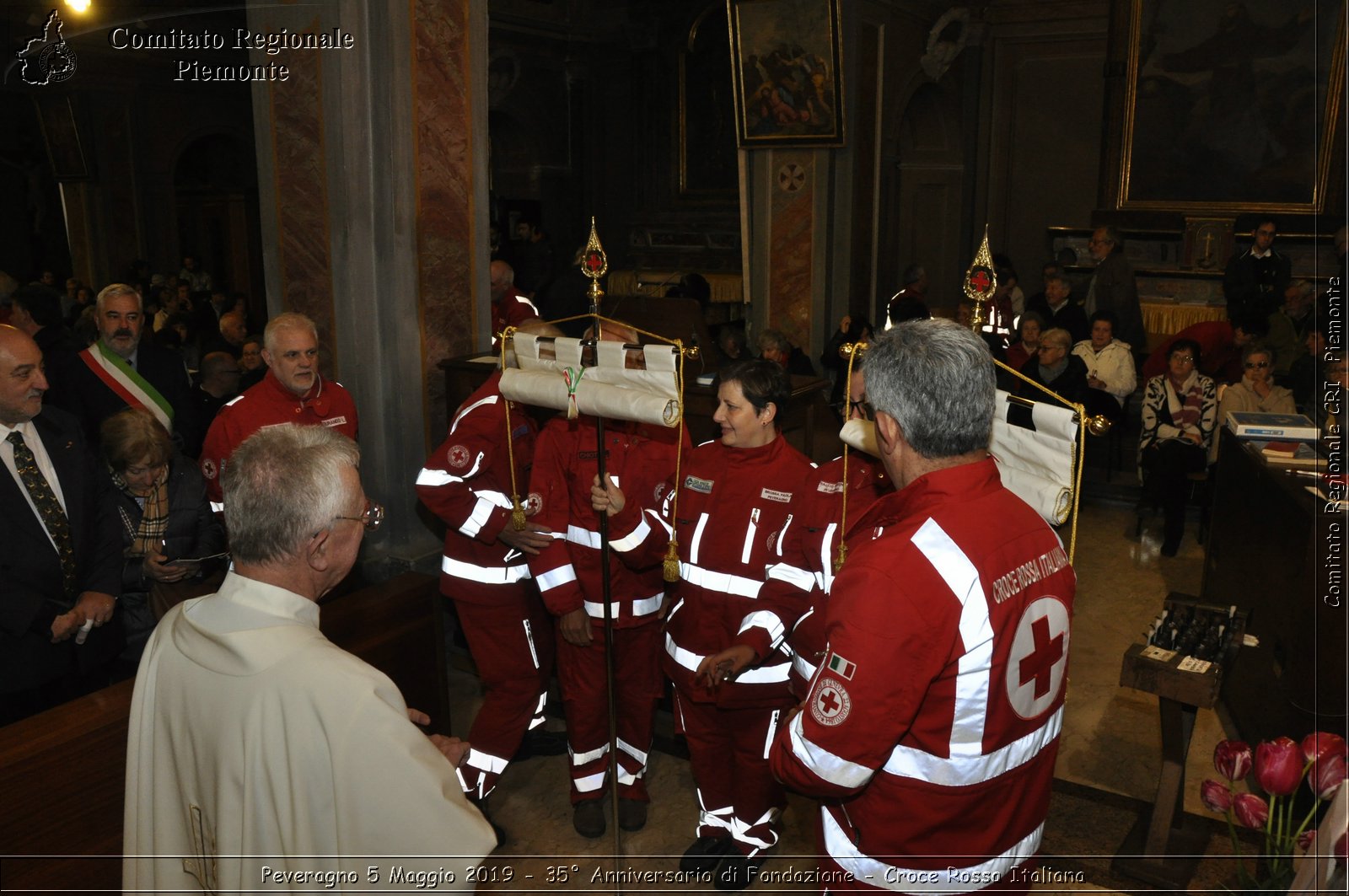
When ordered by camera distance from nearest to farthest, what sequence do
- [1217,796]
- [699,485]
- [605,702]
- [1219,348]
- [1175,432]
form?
[1217,796], [699,485], [605,702], [1175,432], [1219,348]

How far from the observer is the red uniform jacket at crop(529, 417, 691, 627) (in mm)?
3762

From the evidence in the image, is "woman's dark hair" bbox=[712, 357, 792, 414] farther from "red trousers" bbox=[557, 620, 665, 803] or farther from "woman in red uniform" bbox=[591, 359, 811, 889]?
"red trousers" bbox=[557, 620, 665, 803]

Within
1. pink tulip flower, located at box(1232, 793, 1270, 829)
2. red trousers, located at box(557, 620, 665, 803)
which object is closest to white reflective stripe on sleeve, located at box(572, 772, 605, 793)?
red trousers, located at box(557, 620, 665, 803)

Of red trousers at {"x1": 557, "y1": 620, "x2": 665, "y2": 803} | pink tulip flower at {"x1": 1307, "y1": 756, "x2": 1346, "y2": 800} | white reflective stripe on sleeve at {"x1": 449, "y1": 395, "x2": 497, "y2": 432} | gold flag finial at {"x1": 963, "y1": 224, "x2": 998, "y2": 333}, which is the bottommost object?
red trousers at {"x1": 557, "y1": 620, "x2": 665, "y2": 803}

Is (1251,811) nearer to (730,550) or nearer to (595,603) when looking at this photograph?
(730,550)

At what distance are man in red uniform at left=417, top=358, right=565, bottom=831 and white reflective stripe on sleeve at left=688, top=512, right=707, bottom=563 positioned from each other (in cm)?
79

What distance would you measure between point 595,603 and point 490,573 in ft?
1.52

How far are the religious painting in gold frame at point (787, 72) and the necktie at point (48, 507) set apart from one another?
28.4 ft

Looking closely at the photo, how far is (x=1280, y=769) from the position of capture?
203 cm

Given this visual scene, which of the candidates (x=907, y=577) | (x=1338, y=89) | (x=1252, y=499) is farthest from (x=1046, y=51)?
(x=907, y=577)

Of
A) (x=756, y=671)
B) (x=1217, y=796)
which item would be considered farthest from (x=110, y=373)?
(x=1217, y=796)

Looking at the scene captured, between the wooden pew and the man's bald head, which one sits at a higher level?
the man's bald head

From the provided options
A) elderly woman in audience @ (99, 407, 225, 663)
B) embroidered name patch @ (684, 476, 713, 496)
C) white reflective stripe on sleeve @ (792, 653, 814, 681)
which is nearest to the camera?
white reflective stripe on sleeve @ (792, 653, 814, 681)

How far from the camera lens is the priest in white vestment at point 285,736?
5.90 feet
